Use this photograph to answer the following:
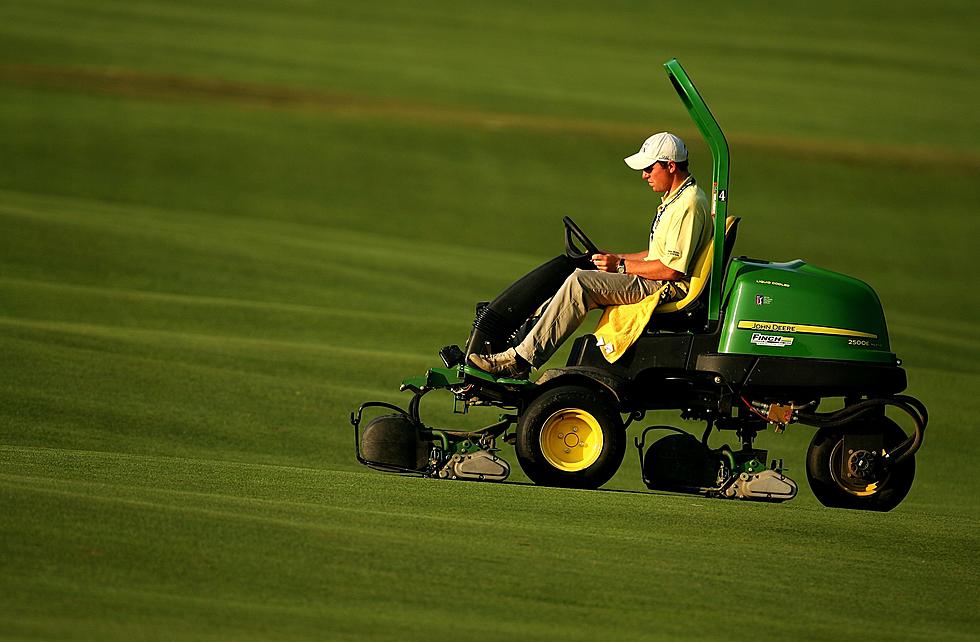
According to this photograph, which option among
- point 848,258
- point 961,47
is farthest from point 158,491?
point 961,47

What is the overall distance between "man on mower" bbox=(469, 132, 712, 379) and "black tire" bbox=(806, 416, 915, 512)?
143cm

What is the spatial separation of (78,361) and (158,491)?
6019mm

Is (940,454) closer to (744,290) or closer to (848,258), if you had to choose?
(744,290)

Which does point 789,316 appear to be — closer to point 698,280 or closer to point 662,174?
point 698,280

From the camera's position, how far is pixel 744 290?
390 inches

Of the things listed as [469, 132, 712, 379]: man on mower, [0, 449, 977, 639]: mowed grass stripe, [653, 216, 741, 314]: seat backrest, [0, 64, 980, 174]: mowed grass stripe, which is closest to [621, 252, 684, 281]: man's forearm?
[469, 132, 712, 379]: man on mower

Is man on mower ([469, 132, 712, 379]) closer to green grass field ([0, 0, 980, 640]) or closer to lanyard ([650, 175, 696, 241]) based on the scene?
lanyard ([650, 175, 696, 241])

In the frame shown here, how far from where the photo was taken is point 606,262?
995cm

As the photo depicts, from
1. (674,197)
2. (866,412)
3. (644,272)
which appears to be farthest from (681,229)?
(866,412)

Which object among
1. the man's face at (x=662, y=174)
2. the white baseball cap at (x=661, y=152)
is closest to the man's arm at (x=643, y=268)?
the man's face at (x=662, y=174)

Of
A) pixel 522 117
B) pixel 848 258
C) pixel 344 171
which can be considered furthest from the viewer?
pixel 522 117

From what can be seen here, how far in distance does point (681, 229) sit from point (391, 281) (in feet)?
38.8

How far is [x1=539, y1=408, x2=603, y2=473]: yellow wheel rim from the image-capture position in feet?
32.7

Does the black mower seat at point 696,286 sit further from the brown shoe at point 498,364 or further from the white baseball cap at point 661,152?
the brown shoe at point 498,364
